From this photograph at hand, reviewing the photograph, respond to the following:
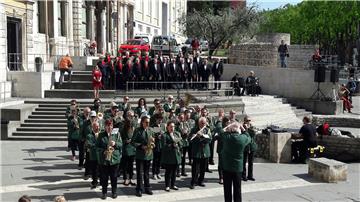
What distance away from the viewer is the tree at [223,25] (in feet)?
141

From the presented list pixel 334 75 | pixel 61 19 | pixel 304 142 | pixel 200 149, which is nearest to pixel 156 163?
pixel 200 149

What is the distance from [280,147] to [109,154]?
6694mm

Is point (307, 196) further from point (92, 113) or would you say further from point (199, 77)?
point (199, 77)

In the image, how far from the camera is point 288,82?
30.4 metres

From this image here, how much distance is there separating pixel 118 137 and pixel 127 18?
4241 centimetres

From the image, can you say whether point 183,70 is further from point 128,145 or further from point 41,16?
point 128,145

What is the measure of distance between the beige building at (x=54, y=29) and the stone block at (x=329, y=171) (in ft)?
50.5

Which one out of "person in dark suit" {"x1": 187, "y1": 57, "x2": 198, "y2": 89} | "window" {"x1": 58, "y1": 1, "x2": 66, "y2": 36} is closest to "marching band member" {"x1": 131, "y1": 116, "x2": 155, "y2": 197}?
"person in dark suit" {"x1": 187, "y1": 57, "x2": 198, "y2": 89}

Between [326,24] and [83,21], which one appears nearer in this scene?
[83,21]

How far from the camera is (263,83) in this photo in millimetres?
31641

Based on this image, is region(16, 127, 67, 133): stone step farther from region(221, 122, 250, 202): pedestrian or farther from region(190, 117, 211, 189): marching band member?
region(221, 122, 250, 202): pedestrian

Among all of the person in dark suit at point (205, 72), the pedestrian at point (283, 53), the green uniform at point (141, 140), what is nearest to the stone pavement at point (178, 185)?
the green uniform at point (141, 140)

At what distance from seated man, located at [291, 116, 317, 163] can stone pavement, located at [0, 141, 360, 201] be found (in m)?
0.47

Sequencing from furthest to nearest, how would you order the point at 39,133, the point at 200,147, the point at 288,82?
the point at 288,82 → the point at 39,133 → the point at 200,147
